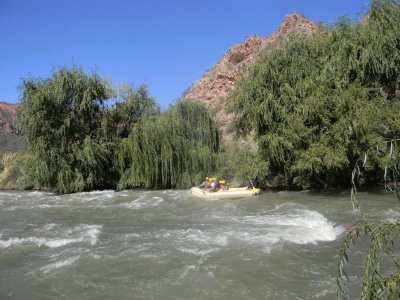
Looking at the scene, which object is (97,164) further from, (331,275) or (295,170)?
(331,275)

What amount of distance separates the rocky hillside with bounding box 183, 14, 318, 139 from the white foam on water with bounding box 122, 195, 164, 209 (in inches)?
733

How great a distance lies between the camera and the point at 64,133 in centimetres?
2095

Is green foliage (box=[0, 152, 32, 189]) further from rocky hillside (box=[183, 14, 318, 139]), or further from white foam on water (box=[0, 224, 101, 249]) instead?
rocky hillside (box=[183, 14, 318, 139])

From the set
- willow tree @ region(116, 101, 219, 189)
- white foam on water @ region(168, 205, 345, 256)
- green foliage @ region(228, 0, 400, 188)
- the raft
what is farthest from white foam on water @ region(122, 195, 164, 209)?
green foliage @ region(228, 0, 400, 188)

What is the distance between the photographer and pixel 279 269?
6840 mm

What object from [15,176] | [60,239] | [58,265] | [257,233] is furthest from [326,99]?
[15,176]

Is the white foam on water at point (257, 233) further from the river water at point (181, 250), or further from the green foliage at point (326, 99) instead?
the green foliage at point (326, 99)

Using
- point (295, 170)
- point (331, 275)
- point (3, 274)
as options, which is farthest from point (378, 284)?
point (295, 170)

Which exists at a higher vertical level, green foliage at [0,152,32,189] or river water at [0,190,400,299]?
green foliage at [0,152,32,189]

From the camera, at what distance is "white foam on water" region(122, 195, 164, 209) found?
1513 cm

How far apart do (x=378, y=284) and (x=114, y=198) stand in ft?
54.4

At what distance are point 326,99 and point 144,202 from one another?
8388 millimetres

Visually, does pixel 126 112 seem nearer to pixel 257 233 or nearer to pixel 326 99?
pixel 326 99

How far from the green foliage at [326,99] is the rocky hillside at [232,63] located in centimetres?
1635
